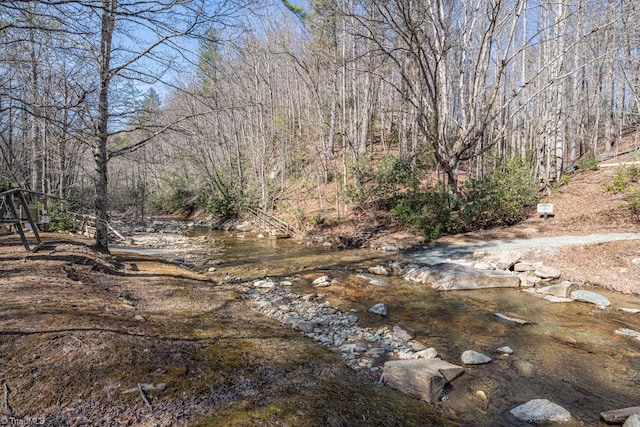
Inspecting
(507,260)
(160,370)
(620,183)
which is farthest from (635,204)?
(160,370)

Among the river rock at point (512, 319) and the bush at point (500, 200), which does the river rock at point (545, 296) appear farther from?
the bush at point (500, 200)

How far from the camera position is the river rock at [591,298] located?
19.3 feet

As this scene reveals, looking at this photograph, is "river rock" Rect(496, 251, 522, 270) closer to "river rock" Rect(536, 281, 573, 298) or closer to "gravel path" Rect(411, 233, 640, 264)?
"gravel path" Rect(411, 233, 640, 264)

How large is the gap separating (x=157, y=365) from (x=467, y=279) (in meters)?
6.36

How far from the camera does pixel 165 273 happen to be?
22.7 feet

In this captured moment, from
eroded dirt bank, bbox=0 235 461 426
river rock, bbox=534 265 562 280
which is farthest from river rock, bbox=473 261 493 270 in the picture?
eroded dirt bank, bbox=0 235 461 426

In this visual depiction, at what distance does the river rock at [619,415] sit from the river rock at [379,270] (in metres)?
5.55

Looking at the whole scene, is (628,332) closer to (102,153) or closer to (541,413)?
(541,413)

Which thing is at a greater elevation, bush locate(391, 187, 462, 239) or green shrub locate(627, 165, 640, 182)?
green shrub locate(627, 165, 640, 182)

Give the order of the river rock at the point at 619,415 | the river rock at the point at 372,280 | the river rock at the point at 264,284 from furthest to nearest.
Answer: the river rock at the point at 372,280
the river rock at the point at 264,284
the river rock at the point at 619,415

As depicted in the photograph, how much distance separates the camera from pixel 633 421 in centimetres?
277

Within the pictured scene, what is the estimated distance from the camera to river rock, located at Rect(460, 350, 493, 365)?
392 cm

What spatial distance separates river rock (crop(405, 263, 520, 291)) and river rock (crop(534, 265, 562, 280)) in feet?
2.25

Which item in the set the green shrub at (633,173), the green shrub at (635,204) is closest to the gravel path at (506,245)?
the green shrub at (635,204)
